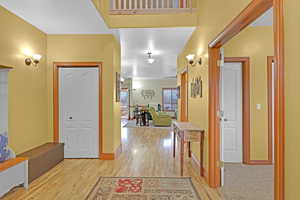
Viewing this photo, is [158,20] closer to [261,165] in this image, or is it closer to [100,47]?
[100,47]

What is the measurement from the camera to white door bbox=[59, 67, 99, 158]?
4801 millimetres

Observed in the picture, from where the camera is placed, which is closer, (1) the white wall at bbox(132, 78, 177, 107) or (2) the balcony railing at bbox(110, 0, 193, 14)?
(2) the balcony railing at bbox(110, 0, 193, 14)

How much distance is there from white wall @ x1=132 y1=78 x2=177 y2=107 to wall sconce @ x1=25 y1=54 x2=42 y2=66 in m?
11.5

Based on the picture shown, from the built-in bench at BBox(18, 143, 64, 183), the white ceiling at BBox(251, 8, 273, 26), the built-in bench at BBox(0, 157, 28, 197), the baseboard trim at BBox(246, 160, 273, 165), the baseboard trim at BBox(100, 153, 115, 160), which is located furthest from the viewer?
the baseboard trim at BBox(100, 153, 115, 160)

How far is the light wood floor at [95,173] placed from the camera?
3010mm

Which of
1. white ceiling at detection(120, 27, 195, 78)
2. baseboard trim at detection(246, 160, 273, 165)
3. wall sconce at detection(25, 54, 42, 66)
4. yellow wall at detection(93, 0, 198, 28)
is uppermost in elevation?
yellow wall at detection(93, 0, 198, 28)

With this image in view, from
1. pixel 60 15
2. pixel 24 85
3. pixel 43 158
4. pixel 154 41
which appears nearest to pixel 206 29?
pixel 154 41

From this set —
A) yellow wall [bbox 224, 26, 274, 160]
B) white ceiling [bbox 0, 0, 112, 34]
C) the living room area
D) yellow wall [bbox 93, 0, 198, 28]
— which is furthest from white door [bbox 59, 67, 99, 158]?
the living room area

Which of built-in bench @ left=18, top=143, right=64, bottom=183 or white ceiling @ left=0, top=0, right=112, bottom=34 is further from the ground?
white ceiling @ left=0, top=0, right=112, bottom=34

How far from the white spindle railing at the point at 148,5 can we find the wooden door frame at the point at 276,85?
1623 millimetres

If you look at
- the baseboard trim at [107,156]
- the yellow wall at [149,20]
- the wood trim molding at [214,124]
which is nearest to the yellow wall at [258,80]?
the yellow wall at [149,20]

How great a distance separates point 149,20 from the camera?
14.6 feet

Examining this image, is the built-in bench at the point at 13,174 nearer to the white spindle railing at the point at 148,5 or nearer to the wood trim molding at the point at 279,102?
the wood trim molding at the point at 279,102

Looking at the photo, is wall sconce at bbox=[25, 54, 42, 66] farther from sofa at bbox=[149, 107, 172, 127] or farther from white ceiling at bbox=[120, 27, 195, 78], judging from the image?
sofa at bbox=[149, 107, 172, 127]
